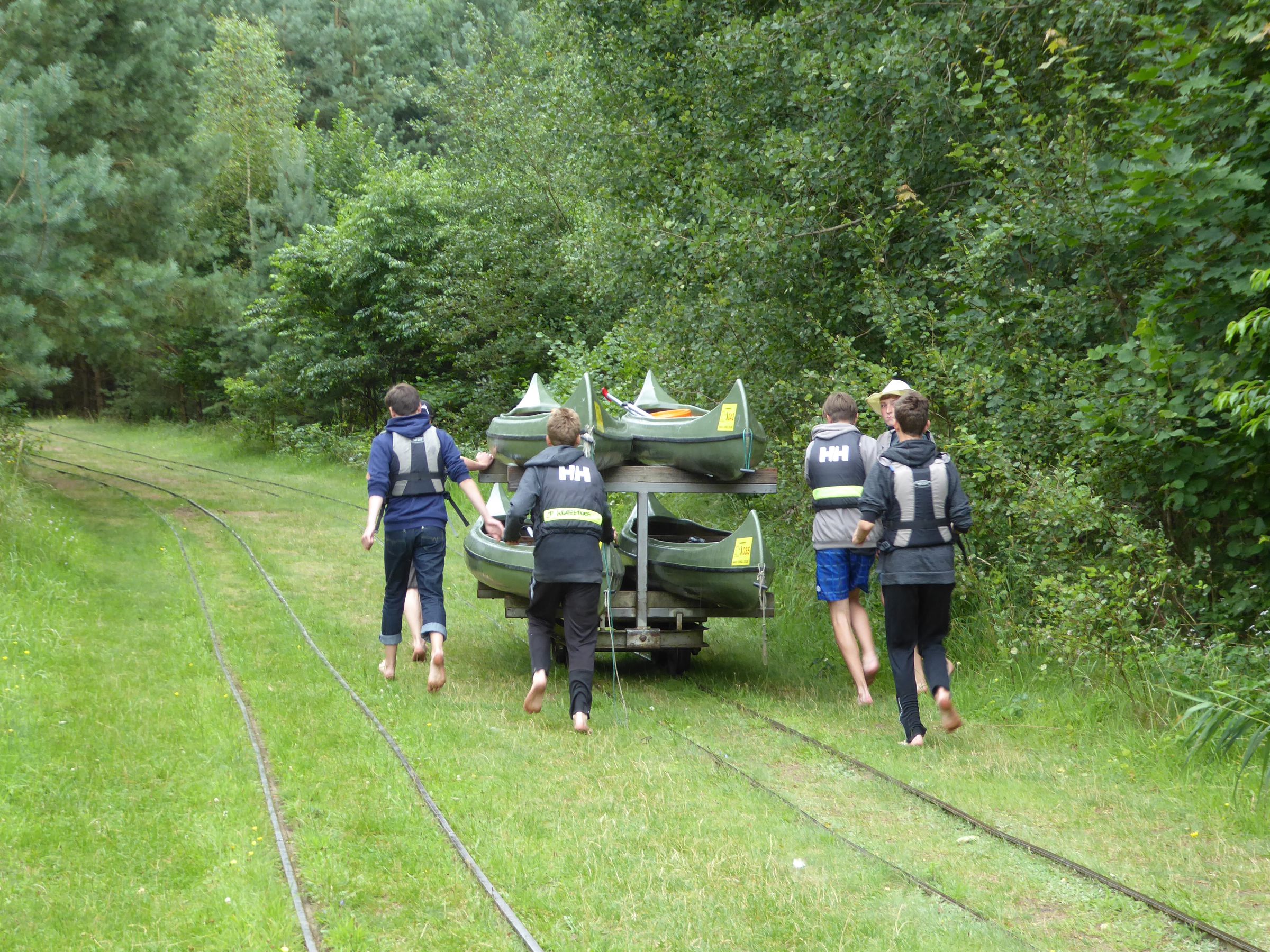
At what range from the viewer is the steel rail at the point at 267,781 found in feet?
14.8

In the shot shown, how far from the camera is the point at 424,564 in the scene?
27.5ft

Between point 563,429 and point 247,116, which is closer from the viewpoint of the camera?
point 563,429

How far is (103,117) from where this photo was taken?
1792 centimetres

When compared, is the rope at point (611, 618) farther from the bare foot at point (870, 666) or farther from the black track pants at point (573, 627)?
the bare foot at point (870, 666)

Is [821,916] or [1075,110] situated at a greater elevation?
[1075,110]

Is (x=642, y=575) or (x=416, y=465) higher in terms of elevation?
(x=416, y=465)

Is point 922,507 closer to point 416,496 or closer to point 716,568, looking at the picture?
point 716,568

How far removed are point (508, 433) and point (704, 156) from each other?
634 cm

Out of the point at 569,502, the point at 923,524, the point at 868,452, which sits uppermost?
the point at 868,452

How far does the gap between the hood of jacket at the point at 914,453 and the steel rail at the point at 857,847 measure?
1.97m

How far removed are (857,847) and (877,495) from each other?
232 centimetres

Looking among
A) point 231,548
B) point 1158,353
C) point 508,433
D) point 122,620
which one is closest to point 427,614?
point 508,433

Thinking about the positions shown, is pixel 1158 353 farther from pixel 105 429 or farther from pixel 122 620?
pixel 105 429

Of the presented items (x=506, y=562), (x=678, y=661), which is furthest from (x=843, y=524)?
(x=506, y=562)
